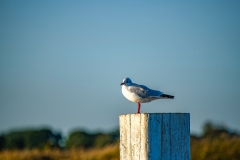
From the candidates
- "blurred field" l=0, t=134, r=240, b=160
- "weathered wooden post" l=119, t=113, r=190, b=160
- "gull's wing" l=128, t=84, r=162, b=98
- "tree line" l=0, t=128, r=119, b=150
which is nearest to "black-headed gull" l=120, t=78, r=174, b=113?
"gull's wing" l=128, t=84, r=162, b=98

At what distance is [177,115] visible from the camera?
448 centimetres

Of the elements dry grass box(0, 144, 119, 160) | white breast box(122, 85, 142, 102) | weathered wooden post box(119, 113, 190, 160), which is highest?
white breast box(122, 85, 142, 102)

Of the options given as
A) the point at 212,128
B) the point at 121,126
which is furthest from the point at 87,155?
the point at 212,128

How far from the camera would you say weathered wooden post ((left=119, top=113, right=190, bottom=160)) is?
173 inches

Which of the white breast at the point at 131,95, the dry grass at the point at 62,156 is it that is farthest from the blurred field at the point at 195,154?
the white breast at the point at 131,95

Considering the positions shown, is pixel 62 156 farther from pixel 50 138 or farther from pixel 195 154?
pixel 50 138

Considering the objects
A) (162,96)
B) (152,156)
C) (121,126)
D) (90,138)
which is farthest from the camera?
(90,138)

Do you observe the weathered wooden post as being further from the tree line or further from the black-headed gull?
the tree line

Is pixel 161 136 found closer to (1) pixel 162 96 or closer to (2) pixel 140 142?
(2) pixel 140 142

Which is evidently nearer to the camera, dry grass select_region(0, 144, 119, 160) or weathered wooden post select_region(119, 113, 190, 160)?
weathered wooden post select_region(119, 113, 190, 160)

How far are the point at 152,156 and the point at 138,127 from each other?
11.1 inches

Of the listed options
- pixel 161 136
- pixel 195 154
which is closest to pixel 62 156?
pixel 195 154

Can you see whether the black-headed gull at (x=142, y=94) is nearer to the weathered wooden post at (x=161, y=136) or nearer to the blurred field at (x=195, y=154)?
the weathered wooden post at (x=161, y=136)

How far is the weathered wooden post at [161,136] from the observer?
439cm
